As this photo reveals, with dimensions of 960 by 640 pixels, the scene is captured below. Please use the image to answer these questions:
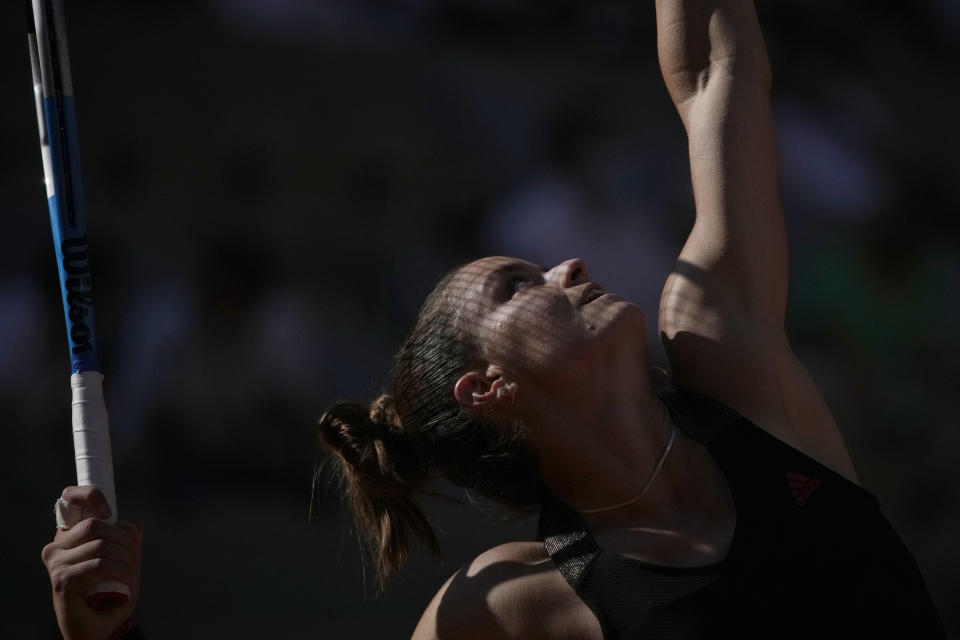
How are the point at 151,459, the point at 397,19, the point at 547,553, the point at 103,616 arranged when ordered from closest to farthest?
the point at 103,616 → the point at 547,553 → the point at 151,459 → the point at 397,19

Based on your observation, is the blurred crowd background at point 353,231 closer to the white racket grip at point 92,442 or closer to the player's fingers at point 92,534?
the white racket grip at point 92,442

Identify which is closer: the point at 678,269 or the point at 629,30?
the point at 678,269

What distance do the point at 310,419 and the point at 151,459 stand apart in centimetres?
53

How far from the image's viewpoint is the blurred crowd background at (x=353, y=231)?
4207mm

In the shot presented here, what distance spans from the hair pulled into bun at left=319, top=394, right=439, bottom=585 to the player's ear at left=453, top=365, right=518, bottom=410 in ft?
0.63

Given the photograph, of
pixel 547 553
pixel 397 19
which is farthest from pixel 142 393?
pixel 547 553

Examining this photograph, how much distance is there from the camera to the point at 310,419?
427cm

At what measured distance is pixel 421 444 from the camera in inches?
96.6

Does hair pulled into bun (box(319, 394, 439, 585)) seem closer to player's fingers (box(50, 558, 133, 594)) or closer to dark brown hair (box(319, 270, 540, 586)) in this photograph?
dark brown hair (box(319, 270, 540, 586))

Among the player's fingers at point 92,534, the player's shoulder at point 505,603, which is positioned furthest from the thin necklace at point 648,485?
the player's fingers at point 92,534

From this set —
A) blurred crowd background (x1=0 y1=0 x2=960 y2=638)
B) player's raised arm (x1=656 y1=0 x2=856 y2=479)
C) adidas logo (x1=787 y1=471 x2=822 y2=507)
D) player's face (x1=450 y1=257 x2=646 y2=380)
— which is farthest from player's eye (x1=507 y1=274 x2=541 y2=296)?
blurred crowd background (x1=0 y1=0 x2=960 y2=638)

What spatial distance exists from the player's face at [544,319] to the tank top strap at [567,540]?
0.82ft

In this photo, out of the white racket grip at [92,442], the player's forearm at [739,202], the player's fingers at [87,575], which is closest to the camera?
the player's fingers at [87,575]

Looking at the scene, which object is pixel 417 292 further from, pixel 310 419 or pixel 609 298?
pixel 609 298
